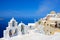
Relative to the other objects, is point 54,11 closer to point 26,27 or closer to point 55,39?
point 26,27

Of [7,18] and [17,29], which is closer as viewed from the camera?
A: [17,29]

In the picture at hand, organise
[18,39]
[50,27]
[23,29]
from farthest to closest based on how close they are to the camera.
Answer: [23,29] < [50,27] < [18,39]

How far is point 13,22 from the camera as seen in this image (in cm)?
581

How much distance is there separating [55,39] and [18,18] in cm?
472

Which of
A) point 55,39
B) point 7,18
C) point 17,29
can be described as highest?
point 7,18

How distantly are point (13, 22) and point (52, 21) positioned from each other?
147 cm

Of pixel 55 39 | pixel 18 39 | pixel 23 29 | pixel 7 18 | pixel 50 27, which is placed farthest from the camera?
pixel 7 18

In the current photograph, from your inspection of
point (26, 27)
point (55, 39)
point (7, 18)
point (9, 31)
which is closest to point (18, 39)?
point (55, 39)

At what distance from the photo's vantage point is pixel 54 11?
308 inches

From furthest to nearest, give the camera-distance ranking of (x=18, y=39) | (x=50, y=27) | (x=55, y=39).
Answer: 1. (x=50, y=27)
2. (x=18, y=39)
3. (x=55, y=39)

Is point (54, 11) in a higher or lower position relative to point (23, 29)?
higher

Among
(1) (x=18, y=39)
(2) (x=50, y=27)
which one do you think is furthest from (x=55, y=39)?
(2) (x=50, y=27)

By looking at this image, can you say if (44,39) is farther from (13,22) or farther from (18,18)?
(18,18)

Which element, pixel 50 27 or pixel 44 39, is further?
pixel 50 27
